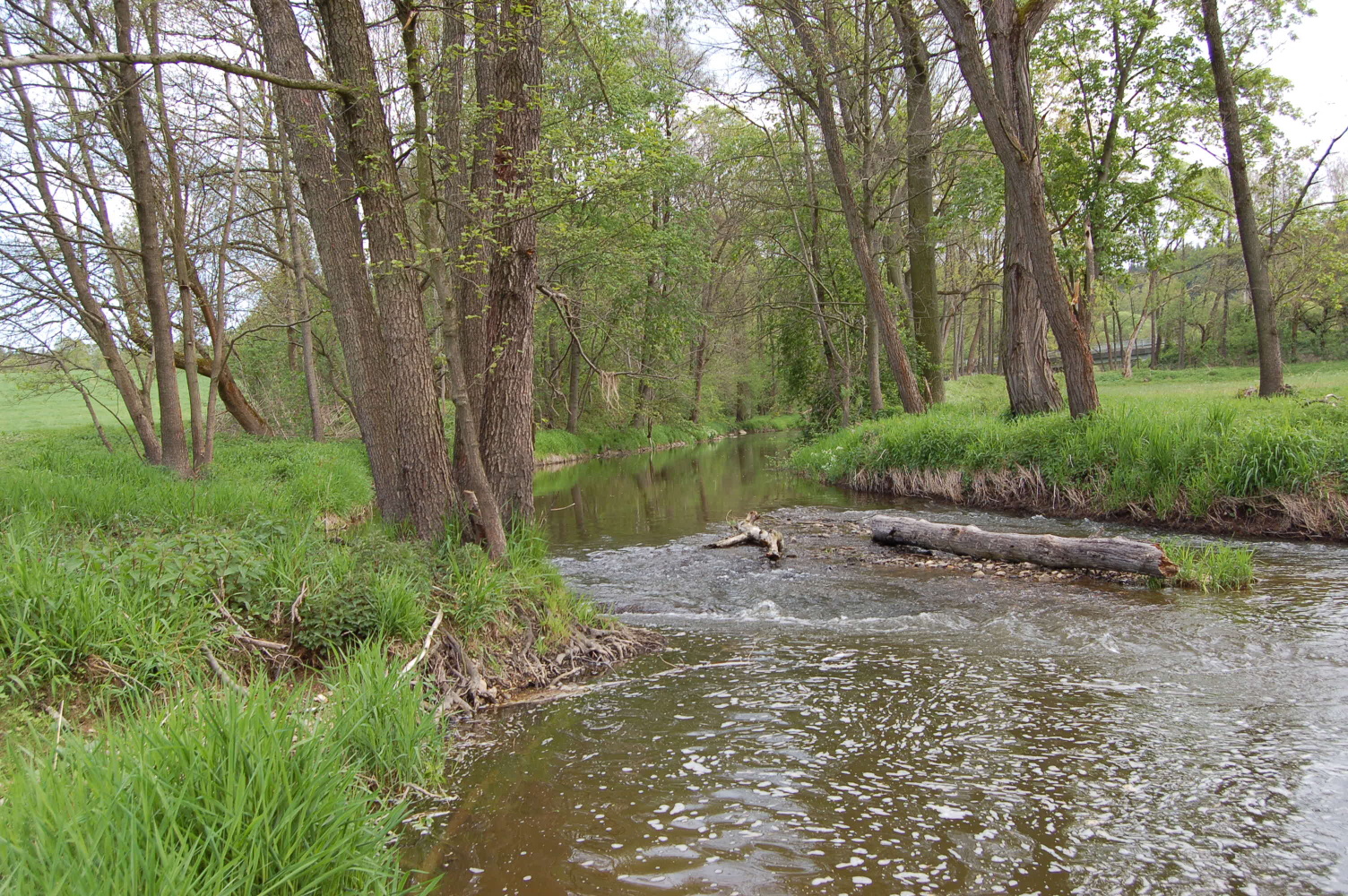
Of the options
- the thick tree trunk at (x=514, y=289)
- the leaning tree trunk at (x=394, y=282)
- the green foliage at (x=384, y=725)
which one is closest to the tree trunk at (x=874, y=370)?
the thick tree trunk at (x=514, y=289)

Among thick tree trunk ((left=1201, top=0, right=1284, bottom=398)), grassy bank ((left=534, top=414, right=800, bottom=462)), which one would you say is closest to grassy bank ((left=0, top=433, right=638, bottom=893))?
thick tree trunk ((left=1201, top=0, right=1284, bottom=398))

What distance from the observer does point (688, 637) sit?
20.3 feet

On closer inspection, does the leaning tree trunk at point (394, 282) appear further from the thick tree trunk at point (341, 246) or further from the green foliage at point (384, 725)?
the green foliage at point (384, 725)

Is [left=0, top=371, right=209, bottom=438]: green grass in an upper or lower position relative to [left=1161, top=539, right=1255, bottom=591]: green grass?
upper

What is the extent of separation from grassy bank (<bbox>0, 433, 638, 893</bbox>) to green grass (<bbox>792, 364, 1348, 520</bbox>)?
7.55 meters

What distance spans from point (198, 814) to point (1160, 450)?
10.6 m

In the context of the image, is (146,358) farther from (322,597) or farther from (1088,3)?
(1088,3)

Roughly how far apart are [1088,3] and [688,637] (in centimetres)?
1812

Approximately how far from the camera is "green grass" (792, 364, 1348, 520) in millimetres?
8523

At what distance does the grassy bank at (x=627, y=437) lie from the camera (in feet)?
86.3

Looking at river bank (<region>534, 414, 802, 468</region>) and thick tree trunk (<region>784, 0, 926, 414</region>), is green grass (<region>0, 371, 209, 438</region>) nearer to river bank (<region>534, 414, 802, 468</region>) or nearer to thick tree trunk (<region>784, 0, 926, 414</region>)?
river bank (<region>534, 414, 802, 468</region>)

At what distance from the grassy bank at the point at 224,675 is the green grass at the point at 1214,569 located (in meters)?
5.22

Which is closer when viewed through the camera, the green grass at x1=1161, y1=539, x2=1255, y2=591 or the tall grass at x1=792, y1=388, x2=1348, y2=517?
the green grass at x1=1161, y1=539, x2=1255, y2=591

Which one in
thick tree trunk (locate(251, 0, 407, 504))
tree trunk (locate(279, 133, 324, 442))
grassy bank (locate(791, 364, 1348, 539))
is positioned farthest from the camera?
tree trunk (locate(279, 133, 324, 442))
